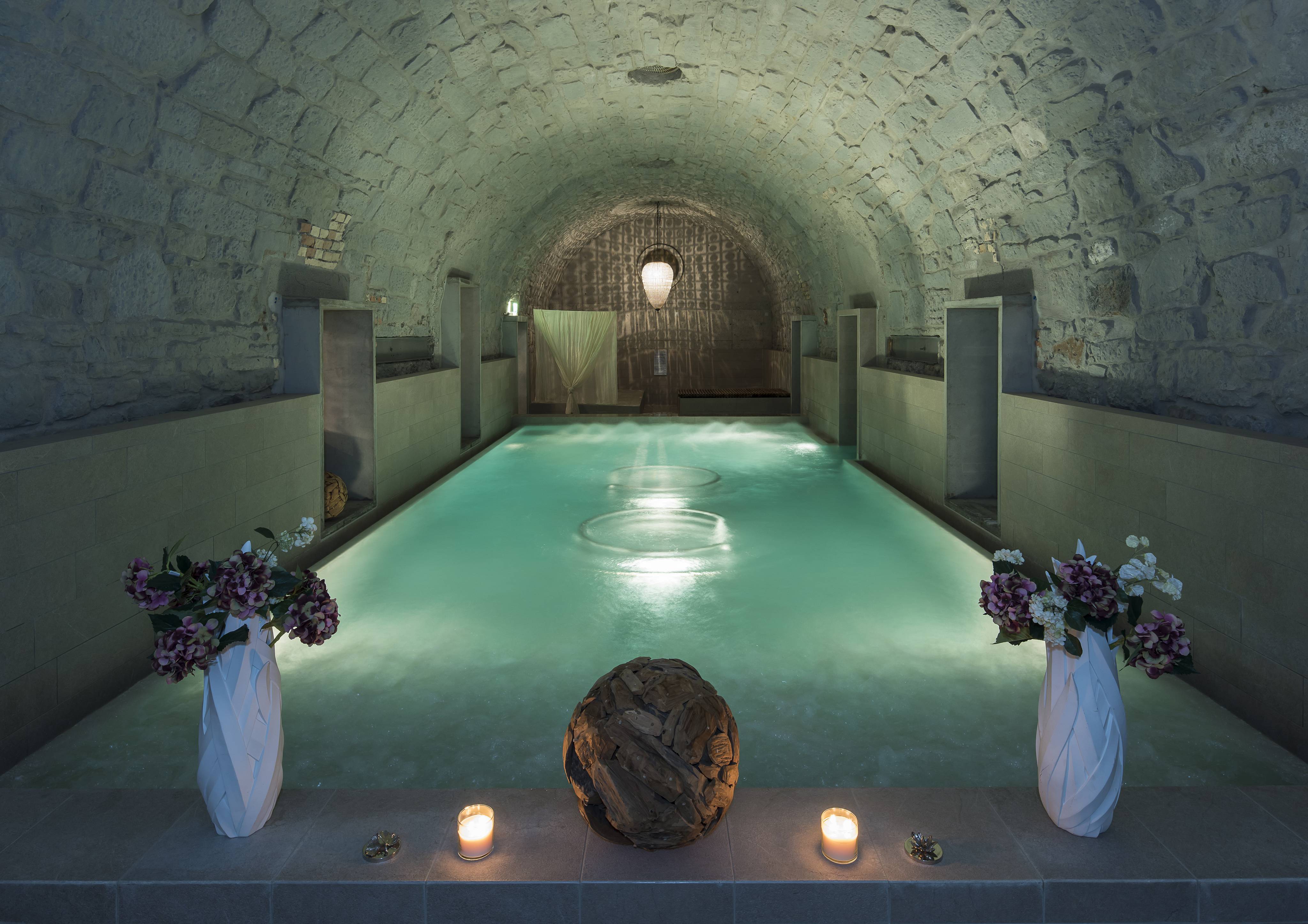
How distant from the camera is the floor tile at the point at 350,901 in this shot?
174 centimetres

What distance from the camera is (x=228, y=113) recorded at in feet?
11.5

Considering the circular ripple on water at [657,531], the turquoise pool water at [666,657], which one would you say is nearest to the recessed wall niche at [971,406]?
the turquoise pool water at [666,657]

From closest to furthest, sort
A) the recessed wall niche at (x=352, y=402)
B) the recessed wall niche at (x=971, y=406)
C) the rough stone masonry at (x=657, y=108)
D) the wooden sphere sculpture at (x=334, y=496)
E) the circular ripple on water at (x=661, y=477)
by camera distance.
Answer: the rough stone masonry at (x=657, y=108) → the wooden sphere sculpture at (x=334, y=496) → the recessed wall niche at (x=971, y=406) → the recessed wall niche at (x=352, y=402) → the circular ripple on water at (x=661, y=477)

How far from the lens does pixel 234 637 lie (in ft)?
6.13

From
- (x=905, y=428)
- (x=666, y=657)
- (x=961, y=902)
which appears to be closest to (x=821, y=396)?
(x=905, y=428)

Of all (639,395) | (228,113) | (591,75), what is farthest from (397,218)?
(639,395)

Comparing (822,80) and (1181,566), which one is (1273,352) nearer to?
(1181,566)

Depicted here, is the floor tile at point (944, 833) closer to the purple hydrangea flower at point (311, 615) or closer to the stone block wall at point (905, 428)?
the purple hydrangea flower at point (311, 615)

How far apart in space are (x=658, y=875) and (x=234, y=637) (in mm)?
991

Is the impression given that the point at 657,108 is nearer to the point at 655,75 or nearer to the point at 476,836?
the point at 655,75

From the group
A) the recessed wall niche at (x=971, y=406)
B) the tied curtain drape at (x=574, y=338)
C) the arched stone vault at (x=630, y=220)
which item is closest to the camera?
the recessed wall niche at (x=971, y=406)

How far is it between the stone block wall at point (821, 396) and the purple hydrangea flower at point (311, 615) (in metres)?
7.40

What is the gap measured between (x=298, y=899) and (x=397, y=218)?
16.5ft

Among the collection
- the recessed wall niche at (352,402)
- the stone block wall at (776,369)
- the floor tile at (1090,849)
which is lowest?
the floor tile at (1090,849)
